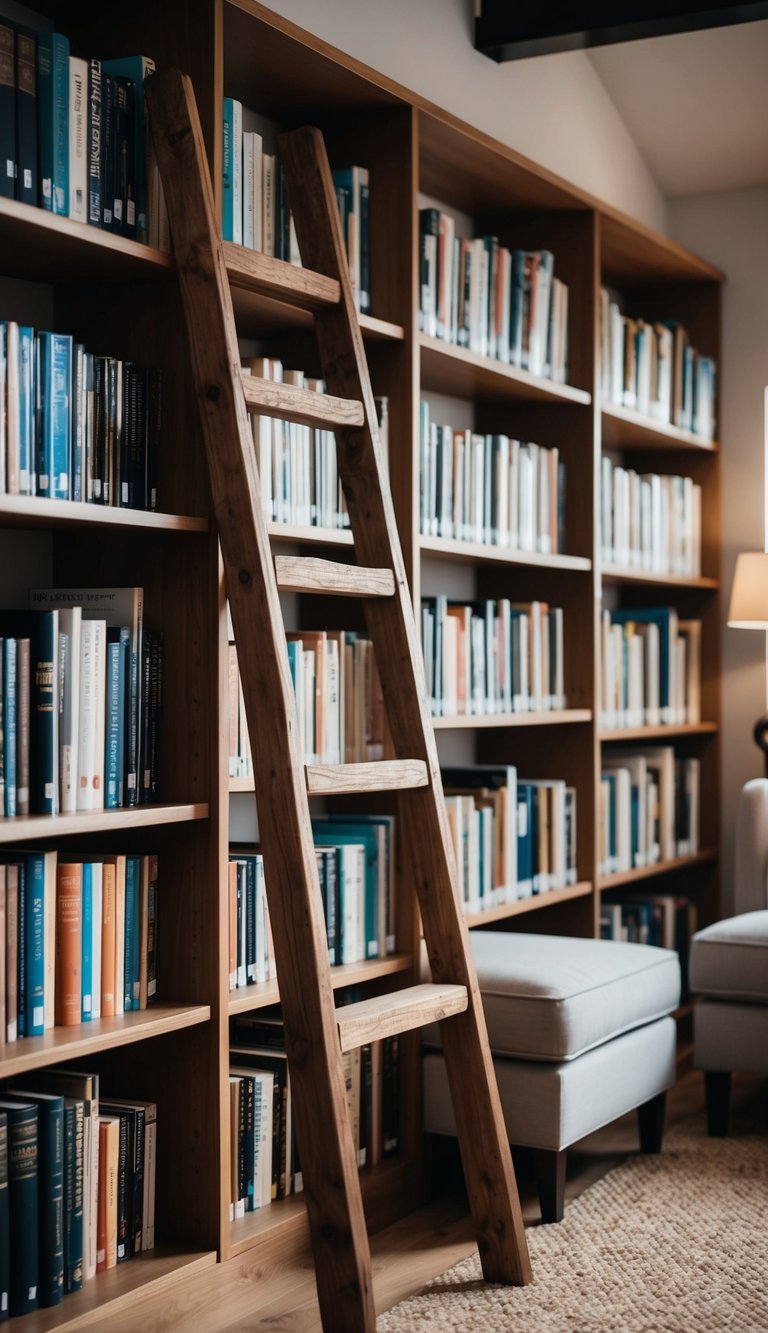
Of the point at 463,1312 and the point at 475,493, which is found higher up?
the point at 475,493

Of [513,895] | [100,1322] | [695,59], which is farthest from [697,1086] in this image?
[695,59]

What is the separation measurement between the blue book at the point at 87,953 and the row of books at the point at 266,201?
3.52 ft

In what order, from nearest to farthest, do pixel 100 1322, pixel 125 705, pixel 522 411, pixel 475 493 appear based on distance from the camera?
pixel 100 1322
pixel 125 705
pixel 475 493
pixel 522 411

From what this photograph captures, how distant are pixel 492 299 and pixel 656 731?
1355mm

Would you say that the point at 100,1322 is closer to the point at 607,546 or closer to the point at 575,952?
the point at 575,952

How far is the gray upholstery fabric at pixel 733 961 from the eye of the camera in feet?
10.7

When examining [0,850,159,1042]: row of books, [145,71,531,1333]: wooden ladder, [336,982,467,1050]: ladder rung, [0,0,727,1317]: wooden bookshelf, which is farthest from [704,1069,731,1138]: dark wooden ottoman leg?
[0,850,159,1042]: row of books

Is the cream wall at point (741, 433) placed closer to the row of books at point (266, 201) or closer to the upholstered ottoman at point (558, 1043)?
the upholstered ottoman at point (558, 1043)

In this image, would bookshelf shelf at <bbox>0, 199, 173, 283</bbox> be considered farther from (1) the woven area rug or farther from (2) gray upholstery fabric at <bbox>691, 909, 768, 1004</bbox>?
(2) gray upholstery fabric at <bbox>691, 909, 768, 1004</bbox>

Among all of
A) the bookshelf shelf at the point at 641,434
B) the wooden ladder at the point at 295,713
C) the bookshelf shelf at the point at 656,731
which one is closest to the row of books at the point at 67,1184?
the wooden ladder at the point at 295,713

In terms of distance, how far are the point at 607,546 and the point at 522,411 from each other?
0.44m

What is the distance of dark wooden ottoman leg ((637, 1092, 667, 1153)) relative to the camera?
3.16m

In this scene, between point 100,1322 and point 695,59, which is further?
point 695,59

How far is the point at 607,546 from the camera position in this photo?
392 centimetres
